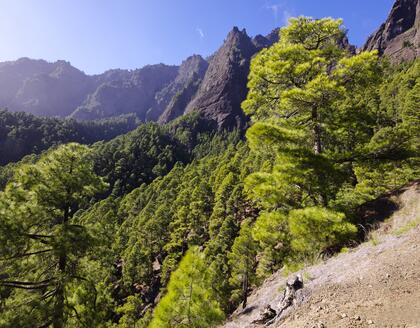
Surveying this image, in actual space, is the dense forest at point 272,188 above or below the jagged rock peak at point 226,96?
below

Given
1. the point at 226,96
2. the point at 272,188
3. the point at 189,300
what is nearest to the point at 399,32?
the point at 226,96

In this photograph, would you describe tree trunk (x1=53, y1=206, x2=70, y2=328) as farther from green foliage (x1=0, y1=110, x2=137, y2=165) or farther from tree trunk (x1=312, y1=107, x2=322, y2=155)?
green foliage (x1=0, y1=110, x2=137, y2=165)

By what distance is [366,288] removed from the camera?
6289 millimetres

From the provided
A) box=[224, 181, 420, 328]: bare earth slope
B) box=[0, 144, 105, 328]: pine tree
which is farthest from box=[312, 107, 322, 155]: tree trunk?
box=[0, 144, 105, 328]: pine tree

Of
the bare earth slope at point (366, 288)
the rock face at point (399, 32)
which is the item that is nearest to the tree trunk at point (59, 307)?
the bare earth slope at point (366, 288)

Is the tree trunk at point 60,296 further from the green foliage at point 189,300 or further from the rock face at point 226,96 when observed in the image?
the rock face at point 226,96

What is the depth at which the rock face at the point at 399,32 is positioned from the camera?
132 m

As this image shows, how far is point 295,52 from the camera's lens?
11180 mm

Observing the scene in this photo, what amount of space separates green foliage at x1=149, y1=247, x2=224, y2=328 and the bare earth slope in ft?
12.3

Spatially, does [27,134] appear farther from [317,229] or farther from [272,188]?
[317,229]

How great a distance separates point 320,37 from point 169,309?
40.6 feet

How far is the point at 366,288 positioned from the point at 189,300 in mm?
8257

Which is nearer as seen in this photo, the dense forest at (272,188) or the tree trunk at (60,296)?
the dense forest at (272,188)

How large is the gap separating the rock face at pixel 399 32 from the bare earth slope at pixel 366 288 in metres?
148
